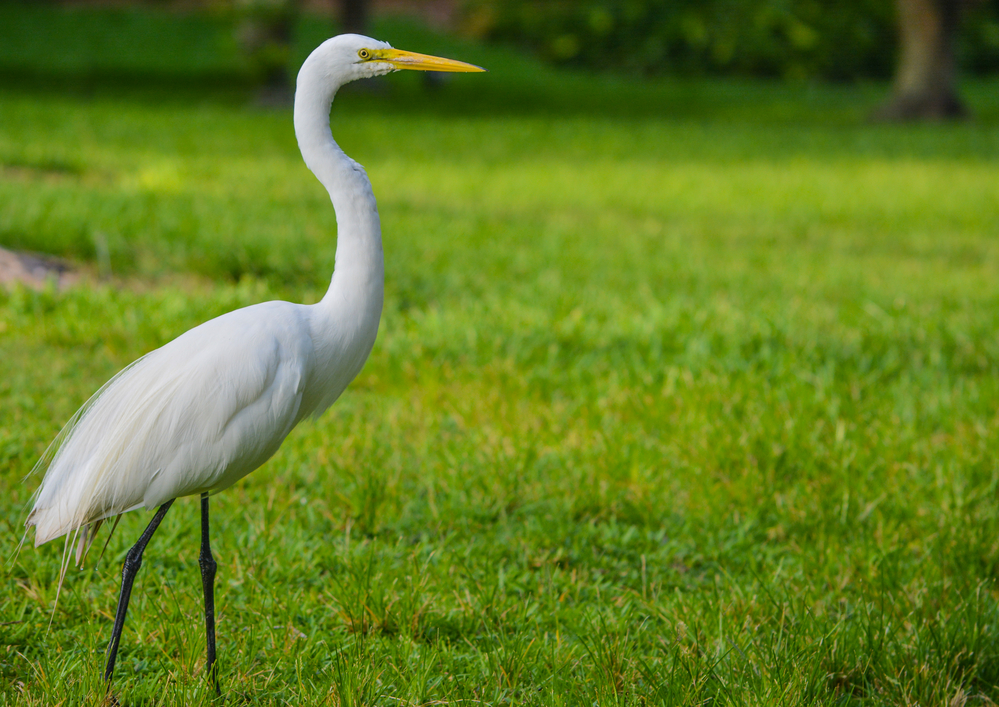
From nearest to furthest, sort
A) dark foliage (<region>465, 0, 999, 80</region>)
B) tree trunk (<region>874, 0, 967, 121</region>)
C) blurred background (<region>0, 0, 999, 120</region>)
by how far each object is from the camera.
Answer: tree trunk (<region>874, 0, 967, 121</region>)
blurred background (<region>0, 0, 999, 120</region>)
dark foliage (<region>465, 0, 999, 80</region>)

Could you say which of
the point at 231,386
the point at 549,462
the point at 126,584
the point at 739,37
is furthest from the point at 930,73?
the point at 126,584

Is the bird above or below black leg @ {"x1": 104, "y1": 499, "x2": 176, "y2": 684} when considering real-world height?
above

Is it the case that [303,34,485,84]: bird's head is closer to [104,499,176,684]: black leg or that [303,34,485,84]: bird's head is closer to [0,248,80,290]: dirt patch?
[104,499,176,684]: black leg

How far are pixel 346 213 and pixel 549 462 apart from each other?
1.60m

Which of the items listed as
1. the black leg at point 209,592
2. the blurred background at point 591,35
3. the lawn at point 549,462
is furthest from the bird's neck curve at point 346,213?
the blurred background at point 591,35

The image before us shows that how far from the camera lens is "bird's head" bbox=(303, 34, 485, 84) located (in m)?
2.13

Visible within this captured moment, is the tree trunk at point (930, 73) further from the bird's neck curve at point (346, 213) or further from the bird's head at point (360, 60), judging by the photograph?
the bird's neck curve at point (346, 213)

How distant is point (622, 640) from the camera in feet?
7.80

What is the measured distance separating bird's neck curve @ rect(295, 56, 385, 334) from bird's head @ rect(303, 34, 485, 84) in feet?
0.06

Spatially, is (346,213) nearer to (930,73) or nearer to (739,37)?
(930,73)

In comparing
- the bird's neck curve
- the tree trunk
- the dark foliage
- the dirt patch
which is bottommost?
the dirt patch

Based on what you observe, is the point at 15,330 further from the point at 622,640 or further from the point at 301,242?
the point at 622,640

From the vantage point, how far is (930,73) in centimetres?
1727

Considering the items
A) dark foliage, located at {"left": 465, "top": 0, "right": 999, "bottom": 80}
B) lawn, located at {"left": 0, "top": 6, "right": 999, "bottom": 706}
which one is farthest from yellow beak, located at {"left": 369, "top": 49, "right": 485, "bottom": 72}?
dark foliage, located at {"left": 465, "top": 0, "right": 999, "bottom": 80}
